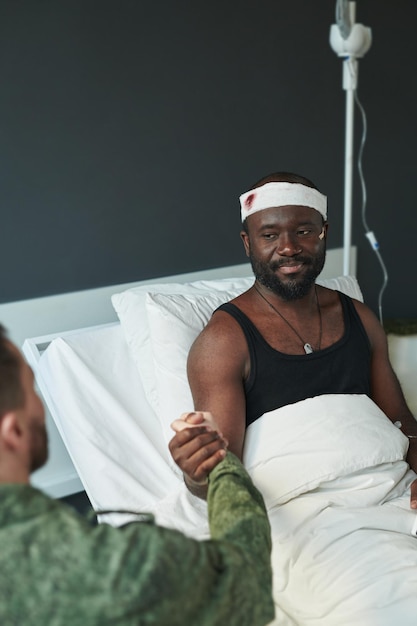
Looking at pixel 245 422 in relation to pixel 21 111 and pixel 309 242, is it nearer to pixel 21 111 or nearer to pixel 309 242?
pixel 309 242

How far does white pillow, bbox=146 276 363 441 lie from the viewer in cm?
178

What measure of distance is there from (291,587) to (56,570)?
31.7 inches

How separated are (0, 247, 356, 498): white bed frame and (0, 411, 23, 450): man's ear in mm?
1223

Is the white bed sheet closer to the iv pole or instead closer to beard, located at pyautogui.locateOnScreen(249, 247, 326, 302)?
beard, located at pyautogui.locateOnScreen(249, 247, 326, 302)

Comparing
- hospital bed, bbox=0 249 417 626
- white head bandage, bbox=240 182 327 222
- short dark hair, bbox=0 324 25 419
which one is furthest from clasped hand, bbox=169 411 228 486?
white head bandage, bbox=240 182 327 222

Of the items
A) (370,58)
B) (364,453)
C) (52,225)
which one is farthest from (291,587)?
(370,58)

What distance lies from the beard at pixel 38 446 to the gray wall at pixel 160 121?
1319 mm

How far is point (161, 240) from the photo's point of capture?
2303mm

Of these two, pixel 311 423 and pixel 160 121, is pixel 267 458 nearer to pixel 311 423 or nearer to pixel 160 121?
pixel 311 423

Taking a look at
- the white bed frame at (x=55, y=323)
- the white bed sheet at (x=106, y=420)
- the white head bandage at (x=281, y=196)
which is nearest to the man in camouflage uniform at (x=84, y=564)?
the white bed sheet at (x=106, y=420)

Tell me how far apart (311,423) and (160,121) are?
1.16 metres

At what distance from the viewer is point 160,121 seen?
7.33 feet

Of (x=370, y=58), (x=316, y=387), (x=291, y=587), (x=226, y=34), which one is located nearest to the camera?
(x=291, y=587)

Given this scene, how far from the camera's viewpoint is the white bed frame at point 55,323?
2035 mm
